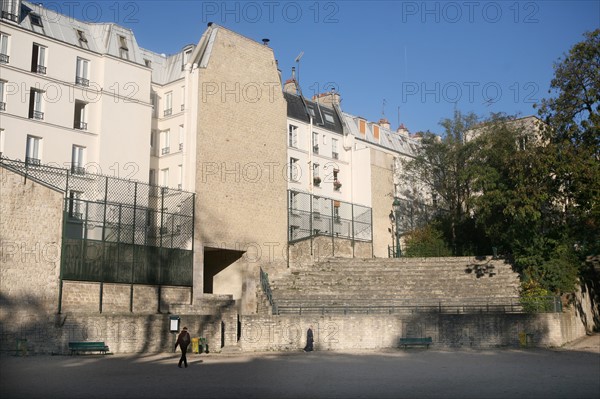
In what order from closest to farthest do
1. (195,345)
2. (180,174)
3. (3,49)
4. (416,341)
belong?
(195,345)
(416,341)
(3,49)
(180,174)

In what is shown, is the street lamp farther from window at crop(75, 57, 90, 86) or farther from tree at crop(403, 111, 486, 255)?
window at crop(75, 57, 90, 86)

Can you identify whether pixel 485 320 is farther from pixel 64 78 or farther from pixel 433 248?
pixel 64 78

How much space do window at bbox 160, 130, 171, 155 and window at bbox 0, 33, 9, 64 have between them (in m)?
10.3

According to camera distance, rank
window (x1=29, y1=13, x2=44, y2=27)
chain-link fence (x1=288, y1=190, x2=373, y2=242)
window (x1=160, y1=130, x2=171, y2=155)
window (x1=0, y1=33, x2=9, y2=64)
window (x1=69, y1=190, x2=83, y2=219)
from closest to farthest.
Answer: window (x1=69, y1=190, x2=83, y2=219) → window (x1=0, y1=33, x2=9, y2=64) → window (x1=29, y1=13, x2=44, y2=27) → window (x1=160, y1=130, x2=171, y2=155) → chain-link fence (x1=288, y1=190, x2=373, y2=242)

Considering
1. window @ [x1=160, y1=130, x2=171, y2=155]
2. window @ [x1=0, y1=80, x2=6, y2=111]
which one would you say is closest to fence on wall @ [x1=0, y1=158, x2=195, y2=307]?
window @ [x1=0, y1=80, x2=6, y2=111]

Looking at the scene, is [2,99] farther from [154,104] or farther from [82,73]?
[154,104]

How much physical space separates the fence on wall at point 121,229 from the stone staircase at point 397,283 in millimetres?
5899

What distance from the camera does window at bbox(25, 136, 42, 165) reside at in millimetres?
35812

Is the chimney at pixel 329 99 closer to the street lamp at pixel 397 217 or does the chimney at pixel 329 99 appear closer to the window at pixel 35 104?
the street lamp at pixel 397 217

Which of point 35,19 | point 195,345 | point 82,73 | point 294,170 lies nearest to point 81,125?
point 82,73

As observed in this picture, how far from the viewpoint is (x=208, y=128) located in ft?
127

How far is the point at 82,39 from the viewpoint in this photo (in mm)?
40094

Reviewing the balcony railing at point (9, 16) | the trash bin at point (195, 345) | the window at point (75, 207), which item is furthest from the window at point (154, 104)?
the trash bin at point (195, 345)

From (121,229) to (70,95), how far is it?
11.0 m
